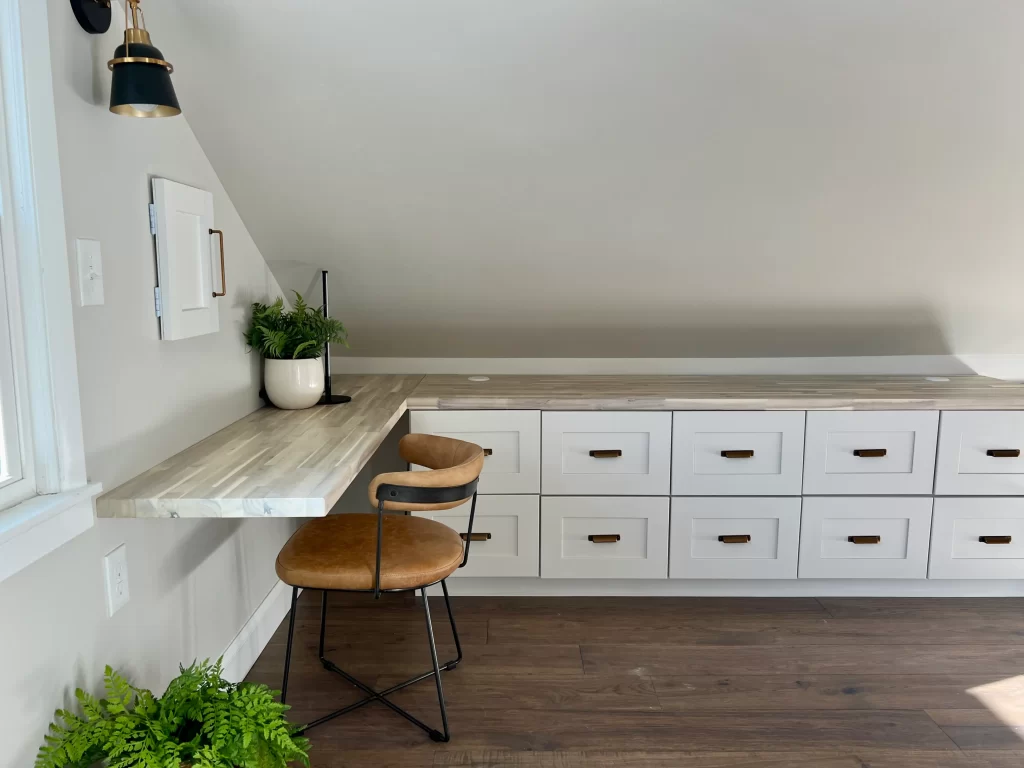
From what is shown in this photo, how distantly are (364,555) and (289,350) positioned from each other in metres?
0.79

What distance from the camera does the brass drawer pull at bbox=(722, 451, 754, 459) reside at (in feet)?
8.87

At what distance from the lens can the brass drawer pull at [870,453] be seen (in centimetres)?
270

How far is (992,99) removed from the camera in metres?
2.11

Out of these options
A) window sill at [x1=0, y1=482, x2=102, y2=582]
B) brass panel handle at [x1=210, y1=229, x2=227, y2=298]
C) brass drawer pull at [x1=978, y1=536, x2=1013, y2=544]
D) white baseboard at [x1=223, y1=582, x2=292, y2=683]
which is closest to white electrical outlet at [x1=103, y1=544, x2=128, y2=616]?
window sill at [x1=0, y1=482, x2=102, y2=582]

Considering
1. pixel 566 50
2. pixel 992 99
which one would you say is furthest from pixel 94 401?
pixel 992 99

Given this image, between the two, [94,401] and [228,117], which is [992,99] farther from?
[94,401]

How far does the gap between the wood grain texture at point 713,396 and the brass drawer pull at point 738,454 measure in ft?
0.50

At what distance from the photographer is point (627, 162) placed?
7.48ft

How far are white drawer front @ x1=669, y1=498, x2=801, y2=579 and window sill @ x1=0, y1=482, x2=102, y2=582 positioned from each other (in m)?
1.91

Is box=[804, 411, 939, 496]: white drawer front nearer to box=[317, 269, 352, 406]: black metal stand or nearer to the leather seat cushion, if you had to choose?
the leather seat cushion

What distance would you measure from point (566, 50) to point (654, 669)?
1.76 m

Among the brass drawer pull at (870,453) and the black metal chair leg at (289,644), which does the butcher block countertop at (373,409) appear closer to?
the brass drawer pull at (870,453)

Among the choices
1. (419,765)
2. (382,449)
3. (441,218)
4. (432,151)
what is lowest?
(419,765)

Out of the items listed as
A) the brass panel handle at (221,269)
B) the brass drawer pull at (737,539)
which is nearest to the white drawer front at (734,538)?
the brass drawer pull at (737,539)
